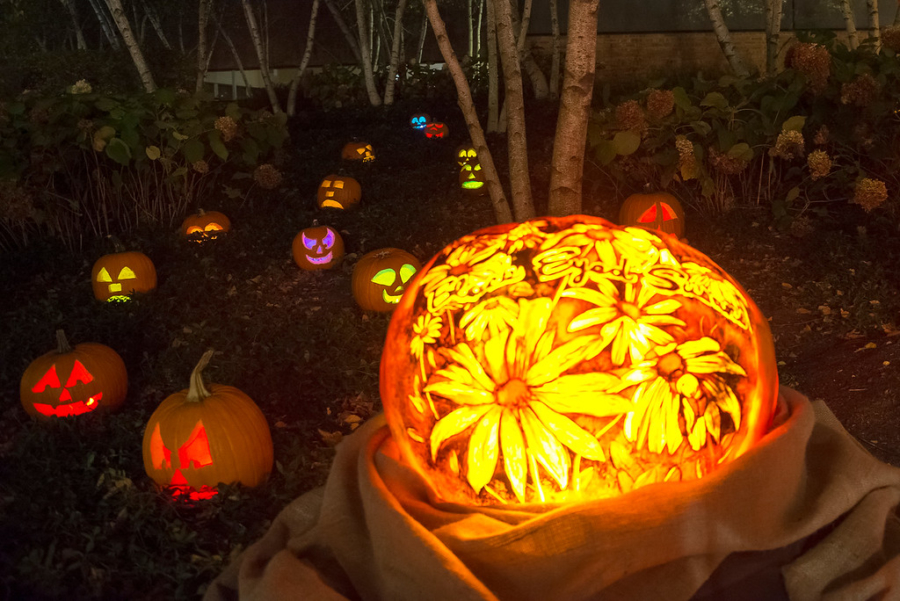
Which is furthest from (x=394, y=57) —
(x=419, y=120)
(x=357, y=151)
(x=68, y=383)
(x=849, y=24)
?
(x=68, y=383)

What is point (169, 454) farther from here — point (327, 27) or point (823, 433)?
point (327, 27)

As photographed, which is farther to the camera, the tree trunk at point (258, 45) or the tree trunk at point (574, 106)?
the tree trunk at point (258, 45)

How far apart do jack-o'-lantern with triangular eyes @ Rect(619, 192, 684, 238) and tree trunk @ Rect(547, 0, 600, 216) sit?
2.27m

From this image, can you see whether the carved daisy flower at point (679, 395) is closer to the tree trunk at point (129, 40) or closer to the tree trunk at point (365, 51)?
the tree trunk at point (129, 40)

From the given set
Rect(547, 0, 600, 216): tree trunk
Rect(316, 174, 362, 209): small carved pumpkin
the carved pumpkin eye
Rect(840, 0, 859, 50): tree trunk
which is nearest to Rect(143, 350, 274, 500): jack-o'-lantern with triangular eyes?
Rect(547, 0, 600, 216): tree trunk

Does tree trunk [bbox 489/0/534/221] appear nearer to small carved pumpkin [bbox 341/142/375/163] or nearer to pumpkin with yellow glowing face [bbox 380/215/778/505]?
pumpkin with yellow glowing face [bbox 380/215/778/505]

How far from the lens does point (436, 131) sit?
10938 mm

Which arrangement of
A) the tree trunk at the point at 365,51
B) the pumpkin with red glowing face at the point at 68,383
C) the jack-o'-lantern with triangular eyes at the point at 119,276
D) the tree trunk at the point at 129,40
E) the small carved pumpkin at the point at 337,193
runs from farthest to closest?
1. the tree trunk at the point at 365,51
2. the tree trunk at the point at 129,40
3. the small carved pumpkin at the point at 337,193
4. the jack-o'-lantern with triangular eyes at the point at 119,276
5. the pumpkin with red glowing face at the point at 68,383

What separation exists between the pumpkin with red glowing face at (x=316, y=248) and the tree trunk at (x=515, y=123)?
2367mm

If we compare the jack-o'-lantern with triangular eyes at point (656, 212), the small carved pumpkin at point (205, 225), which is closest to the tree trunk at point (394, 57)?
the small carved pumpkin at point (205, 225)

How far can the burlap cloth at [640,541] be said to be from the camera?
1542 mm

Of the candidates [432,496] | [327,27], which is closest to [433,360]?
[432,496]

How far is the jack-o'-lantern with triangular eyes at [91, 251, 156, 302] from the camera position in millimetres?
5145

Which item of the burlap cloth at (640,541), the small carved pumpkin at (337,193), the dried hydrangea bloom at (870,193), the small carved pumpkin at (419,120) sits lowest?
the small carved pumpkin at (419,120)
